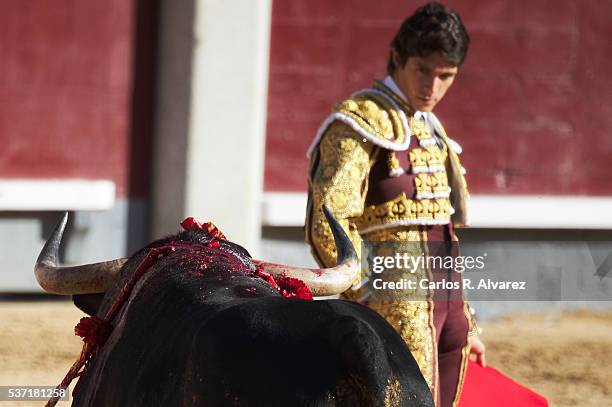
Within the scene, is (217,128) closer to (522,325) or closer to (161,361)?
(522,325)

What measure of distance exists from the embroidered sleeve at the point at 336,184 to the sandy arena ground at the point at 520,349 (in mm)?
1946

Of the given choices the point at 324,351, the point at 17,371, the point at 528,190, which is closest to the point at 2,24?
the point at 17,371

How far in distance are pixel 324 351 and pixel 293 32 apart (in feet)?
19.3

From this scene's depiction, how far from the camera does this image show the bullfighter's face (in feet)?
11.4

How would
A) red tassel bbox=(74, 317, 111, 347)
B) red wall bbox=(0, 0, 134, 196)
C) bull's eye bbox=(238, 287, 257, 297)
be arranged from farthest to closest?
1. red wall bbox=(0, 0, 134, 196)
2. red tassel bbox=(74, 317, 111, 347)
3. bull's eye bbox=(238, 287, 257, 297)

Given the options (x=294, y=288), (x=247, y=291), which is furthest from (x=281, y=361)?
(x=294, y=288)

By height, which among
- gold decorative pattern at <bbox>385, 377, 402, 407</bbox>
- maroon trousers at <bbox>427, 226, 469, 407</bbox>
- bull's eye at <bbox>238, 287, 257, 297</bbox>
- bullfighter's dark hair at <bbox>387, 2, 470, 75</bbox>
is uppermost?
bullfighter's dark hair at <bbox>387, 2, 470, 75</bbox>

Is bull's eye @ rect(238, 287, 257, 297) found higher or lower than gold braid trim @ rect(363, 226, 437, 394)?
higher

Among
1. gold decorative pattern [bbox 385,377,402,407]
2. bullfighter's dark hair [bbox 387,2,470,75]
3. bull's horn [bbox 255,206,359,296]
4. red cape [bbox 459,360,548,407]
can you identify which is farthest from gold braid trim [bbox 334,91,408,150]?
gold decorative pattern [bbox 385,377,402,407]

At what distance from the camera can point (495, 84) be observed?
7957 mm

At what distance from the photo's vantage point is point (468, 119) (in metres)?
7.93

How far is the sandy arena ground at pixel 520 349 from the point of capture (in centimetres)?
595

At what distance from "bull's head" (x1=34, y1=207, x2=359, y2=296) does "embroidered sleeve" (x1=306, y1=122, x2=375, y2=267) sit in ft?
1.65

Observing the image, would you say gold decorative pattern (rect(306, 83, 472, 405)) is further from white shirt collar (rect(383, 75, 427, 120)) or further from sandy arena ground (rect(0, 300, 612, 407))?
sandy arena ground (rect(0, 300, 612, 407))
